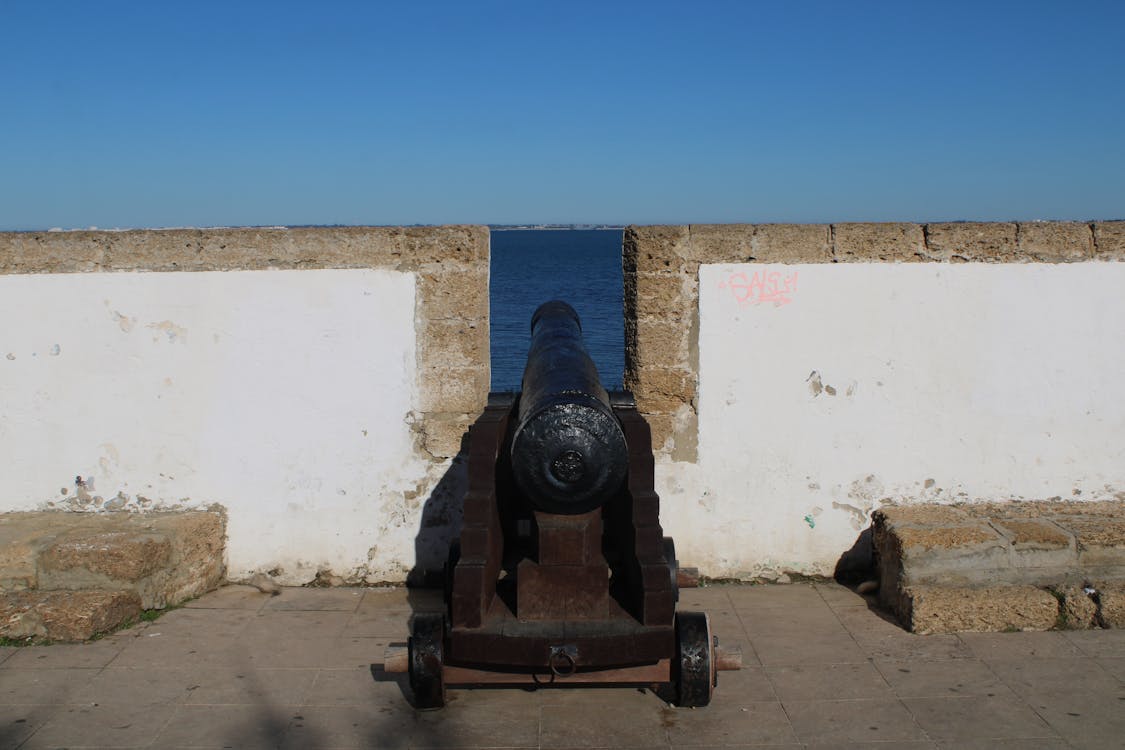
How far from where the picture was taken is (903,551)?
5.52 meters

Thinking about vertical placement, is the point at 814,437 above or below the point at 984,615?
above

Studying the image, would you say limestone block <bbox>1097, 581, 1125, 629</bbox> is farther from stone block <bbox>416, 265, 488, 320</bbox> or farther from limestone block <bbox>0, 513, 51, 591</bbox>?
limestone block <bbox>0, 513, 51, 591</bbox>

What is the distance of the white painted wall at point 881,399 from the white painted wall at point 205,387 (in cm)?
181

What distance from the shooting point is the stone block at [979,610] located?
541cm

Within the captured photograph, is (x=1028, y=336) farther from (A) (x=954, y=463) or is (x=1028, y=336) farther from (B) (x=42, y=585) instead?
(B) (x=42, y=585)

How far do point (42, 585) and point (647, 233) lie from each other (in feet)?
12.3

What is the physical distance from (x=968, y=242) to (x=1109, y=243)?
83 centimetres

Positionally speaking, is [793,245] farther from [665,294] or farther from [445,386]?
[445,386]

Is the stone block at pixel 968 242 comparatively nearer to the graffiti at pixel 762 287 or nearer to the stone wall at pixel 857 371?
the stone wall at pixel 857 371

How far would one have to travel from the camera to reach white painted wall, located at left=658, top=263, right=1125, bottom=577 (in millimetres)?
6164

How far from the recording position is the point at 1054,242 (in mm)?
6172

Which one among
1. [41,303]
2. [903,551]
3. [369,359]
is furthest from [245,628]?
[903,551]

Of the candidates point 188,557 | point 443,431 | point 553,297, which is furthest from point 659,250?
point 553,297

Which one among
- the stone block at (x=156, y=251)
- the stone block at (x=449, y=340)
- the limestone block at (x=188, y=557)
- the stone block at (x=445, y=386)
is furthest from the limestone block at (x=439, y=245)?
the limestone block at (x=188, y=557)
